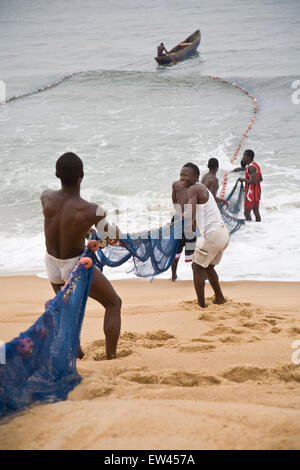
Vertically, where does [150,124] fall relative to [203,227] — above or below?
above

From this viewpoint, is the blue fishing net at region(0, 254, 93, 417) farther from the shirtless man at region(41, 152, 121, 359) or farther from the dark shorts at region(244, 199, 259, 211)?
the dark shorts at region(244, 199, 259, 211)

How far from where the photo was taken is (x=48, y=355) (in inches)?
106

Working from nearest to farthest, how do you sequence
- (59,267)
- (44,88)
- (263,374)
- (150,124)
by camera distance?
1. (263,374)
2. (59,267)
3. (150,124)
4. (44,88)

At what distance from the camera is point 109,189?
12180mm

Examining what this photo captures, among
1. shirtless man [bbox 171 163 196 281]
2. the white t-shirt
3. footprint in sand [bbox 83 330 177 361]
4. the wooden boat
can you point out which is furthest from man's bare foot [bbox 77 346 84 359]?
the wooden boat

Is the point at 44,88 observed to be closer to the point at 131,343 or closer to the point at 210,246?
the point at 210,246

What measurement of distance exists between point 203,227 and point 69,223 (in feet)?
6.69

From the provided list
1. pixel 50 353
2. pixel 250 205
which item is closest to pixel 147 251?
pixel 50 353

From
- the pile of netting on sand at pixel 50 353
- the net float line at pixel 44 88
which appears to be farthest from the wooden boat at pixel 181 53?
the pile of netting on sand at pixel 50 353

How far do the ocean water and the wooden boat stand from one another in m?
0.53

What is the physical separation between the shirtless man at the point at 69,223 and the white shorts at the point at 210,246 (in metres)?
1.70

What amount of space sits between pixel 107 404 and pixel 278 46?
2937cm
